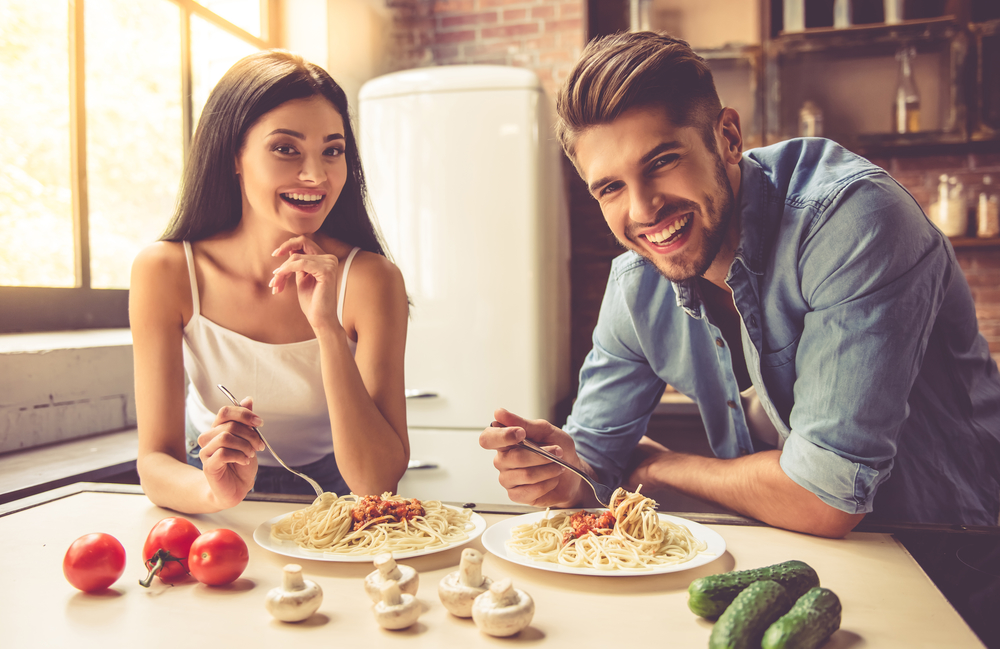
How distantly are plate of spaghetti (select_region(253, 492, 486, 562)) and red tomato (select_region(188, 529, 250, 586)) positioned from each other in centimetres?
8

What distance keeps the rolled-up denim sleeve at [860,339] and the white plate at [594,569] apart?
A: 0.18 meters

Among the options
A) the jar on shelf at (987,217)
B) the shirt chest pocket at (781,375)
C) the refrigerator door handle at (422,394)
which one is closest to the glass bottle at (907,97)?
the jar on shelf at (987,217)

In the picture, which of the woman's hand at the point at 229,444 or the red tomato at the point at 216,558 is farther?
the woman's hand at the point at 229,444

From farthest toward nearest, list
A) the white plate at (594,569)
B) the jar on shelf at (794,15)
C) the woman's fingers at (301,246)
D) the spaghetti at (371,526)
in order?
1. the jar on shelf at (794,15)
2. the woman's fingers at (301,246)
3. the spaghetti at (371,526)
4. the white plate at (594,569)

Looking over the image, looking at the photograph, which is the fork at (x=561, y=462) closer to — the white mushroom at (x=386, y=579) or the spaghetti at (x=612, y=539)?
the spaghetti at (x=612, y=539)

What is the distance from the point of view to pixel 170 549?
898 mm

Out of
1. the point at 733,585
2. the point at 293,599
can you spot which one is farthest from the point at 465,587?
the point at 733,585

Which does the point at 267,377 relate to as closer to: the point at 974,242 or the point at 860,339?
the point at 860,339

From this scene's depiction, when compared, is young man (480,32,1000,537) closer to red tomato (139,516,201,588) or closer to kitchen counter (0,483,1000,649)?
kitchen counter (0,483,1000,649)

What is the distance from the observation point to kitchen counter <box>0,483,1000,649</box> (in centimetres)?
73

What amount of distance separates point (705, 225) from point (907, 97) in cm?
268

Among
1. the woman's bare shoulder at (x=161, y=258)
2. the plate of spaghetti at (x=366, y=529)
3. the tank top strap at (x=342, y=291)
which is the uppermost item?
the woman's bare shoulder at (x=161, y=258)

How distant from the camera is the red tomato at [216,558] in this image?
846 millimetres

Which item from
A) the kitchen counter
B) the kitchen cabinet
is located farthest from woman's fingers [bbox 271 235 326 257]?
the kitchen cabinet
